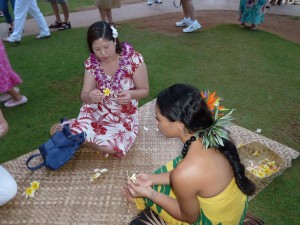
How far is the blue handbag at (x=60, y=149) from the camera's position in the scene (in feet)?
9.39

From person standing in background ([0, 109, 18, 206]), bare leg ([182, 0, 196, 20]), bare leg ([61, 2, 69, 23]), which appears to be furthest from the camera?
bare leg ([61, 2, 69, 23])

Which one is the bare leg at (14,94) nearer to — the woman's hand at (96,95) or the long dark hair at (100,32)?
the woman's hand at (96,95)

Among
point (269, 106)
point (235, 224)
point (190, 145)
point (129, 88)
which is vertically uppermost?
point (190, 145)

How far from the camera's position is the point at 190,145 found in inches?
69.2

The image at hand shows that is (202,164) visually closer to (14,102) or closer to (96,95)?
(96,95)

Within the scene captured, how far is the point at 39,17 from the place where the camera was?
594cm

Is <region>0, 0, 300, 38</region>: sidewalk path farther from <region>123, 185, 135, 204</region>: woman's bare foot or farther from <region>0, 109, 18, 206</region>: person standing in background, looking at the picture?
<region>123, 185, 135, 204</region>: woman's bare foot

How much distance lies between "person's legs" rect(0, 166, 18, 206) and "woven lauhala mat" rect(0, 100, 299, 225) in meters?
0.13

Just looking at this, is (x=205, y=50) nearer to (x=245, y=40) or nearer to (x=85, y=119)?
(x=245, y=40)

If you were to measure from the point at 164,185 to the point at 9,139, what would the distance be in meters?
2.08

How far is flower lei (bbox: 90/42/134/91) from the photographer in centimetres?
297

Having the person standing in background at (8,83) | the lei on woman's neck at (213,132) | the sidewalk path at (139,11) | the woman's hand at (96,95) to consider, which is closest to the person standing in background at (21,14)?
the sidewalk path at (139,11)

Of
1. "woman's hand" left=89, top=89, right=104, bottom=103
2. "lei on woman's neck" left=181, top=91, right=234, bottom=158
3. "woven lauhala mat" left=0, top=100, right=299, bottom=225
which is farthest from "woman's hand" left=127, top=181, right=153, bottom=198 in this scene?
"woman's hand" left=89, top=89, right=104, bottom=103

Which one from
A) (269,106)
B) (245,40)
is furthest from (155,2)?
(269,106)
